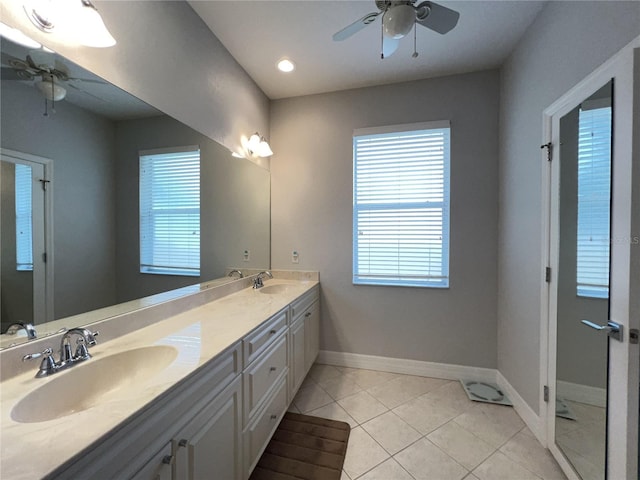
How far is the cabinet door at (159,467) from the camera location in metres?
0.76

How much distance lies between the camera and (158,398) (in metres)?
0.79

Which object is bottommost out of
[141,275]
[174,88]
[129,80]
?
[141,275]

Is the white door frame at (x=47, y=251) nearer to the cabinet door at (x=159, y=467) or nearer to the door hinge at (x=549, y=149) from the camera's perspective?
the cabinet door at (x=159, y=467)

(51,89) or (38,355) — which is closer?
(38,355)

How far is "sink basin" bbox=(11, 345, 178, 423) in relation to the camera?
805mm

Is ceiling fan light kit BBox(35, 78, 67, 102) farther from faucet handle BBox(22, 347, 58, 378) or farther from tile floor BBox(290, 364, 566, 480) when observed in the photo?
tile floor BBox(290, 364, 566, 480)

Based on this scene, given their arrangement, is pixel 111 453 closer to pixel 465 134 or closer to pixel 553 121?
pixel 553 121

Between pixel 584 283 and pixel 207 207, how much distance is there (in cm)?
239

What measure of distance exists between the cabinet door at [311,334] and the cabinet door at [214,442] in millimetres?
1096

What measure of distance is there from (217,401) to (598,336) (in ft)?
6.03

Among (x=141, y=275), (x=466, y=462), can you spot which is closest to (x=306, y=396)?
(x=466, y=462)

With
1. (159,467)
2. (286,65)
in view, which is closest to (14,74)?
(159,467)

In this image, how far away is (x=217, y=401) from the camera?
109 centimetres

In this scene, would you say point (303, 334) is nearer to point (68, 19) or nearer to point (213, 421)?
point (213, 421)
